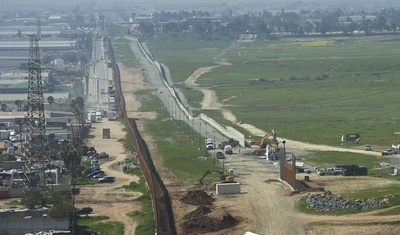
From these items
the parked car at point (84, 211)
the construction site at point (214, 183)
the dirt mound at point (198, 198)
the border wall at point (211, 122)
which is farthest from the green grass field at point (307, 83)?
the parked car at point (84, 211)

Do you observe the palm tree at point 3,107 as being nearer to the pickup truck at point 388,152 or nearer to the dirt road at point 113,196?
the dirt road at point 113,196

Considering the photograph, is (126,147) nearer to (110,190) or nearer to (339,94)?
(110,190)

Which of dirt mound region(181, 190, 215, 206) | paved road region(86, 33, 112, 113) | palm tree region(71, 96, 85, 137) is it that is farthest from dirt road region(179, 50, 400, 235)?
paved road region(86, 33, 112, 113)

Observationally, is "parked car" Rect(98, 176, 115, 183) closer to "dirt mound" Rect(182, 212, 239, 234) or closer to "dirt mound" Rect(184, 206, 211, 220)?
"dirt mound" Rect(184, 206, 211, 220)

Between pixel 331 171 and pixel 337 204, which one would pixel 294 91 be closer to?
pixel 331 171

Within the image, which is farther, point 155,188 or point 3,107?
point 3,107

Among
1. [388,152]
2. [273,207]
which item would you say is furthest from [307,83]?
[273,207]

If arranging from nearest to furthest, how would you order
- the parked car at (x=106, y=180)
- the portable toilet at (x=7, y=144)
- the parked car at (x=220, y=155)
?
the parked car at (x=106, y=180), the parked car at (x=220, y=155), the portable toilet at (x=7, y=144)
